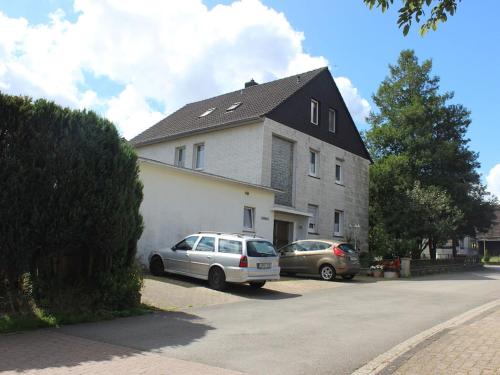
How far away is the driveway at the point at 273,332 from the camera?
6.26m

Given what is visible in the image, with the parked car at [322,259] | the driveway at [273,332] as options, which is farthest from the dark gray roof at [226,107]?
the driveway at [273,332]

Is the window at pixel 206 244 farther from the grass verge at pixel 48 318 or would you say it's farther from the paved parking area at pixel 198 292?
the grass verge at pixel 48 318

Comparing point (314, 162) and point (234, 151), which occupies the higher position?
Result: point (314, 162)

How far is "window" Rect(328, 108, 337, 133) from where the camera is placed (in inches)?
1107

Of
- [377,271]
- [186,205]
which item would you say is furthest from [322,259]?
[186,205]

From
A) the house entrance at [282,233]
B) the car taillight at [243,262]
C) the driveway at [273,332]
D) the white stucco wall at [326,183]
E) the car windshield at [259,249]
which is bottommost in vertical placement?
the driveway at [273,332]

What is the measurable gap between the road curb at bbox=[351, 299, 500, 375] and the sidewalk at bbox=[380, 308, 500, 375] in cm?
10

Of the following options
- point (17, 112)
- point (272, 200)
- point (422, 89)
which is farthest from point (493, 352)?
point (422, 89)

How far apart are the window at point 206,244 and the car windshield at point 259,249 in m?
1.11

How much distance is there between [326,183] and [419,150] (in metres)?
11.0

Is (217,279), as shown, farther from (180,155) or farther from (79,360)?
(180,155)

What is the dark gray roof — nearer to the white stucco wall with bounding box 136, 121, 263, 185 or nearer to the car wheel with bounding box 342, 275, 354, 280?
the white stucco wall with bounding box 136, 121, 263, 185

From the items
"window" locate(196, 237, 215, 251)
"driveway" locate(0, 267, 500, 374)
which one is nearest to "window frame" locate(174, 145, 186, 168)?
"window" locate(196, 237, 215, 251)

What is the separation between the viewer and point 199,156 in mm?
25234
